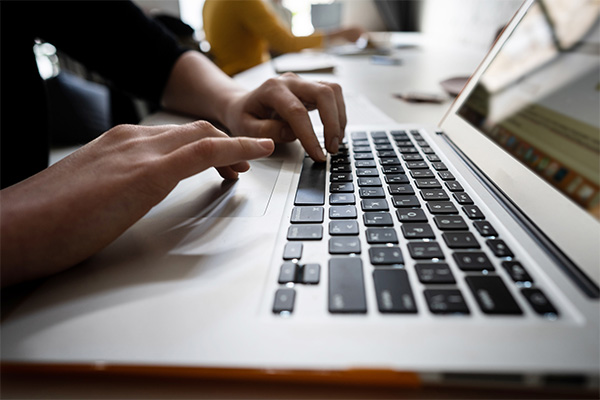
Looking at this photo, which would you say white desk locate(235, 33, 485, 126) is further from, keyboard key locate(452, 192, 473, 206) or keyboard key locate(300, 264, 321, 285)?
keyboard key locate(300, 264, 321, 285)

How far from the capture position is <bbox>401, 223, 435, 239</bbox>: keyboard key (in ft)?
0.87

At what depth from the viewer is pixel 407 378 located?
17cm

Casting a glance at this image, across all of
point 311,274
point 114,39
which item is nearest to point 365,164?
point 311,274

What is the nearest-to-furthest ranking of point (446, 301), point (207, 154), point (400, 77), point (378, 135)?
point (446, 301) → point (207, 154) → point (378, 135) → point (400, 77)

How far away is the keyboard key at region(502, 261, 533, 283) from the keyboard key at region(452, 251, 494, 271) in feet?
0.04

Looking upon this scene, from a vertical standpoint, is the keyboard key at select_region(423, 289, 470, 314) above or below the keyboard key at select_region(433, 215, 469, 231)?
below

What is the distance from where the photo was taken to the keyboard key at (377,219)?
0.29m

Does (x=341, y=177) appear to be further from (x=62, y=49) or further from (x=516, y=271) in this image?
(x=62, y=49)

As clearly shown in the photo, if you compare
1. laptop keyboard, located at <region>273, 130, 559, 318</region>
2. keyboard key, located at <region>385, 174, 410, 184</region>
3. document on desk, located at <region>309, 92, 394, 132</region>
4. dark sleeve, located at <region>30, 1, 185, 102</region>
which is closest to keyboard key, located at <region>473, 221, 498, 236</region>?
laptop keyboard, located at <region>273, 130, 559, 318</region>

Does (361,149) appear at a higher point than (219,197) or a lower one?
higher

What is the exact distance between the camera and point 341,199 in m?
0.34

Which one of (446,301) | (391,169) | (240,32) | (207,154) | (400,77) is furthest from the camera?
(240,32)

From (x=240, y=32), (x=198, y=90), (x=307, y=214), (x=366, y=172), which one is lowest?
(x=307, y=214)

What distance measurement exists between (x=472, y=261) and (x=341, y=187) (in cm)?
16
